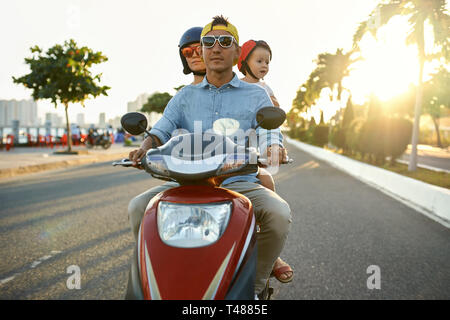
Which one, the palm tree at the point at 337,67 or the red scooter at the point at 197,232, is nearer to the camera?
the red scooter at the point at 197,232

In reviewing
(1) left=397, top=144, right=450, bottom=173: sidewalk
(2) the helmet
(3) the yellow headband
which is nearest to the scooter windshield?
(3) the yellow headband

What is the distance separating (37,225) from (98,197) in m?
2.18

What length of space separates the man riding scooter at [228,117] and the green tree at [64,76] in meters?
15.7

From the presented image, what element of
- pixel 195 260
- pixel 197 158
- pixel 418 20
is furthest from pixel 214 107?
pixel 418 20

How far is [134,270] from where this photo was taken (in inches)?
59.8

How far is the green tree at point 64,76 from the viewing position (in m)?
16.1

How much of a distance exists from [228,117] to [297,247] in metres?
2.42

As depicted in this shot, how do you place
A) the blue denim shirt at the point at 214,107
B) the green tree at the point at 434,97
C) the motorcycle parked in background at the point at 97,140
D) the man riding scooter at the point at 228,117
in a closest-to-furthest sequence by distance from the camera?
the man riding scooter at the point at 228,117 < the blue denim shirt at the point at 214,107 < the motorcycle parked in background at the point at 97,140 < the green tree at the point at 434,97

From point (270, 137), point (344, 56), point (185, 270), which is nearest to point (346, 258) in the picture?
point (270, 137)

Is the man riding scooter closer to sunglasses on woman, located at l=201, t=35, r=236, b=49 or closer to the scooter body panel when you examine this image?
sunglasses on woman, located at l=201, t=35, r=236, b=49

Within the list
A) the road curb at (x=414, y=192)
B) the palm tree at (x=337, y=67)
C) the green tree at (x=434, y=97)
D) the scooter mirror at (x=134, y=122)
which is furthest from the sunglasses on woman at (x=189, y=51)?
the green tree at (x=434, y=97)

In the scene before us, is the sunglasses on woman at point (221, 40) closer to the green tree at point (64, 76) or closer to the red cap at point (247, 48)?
the red cap at point (247, 48)

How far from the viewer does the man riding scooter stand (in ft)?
6.20

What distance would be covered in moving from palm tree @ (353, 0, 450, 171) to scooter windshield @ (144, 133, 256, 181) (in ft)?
39.5
